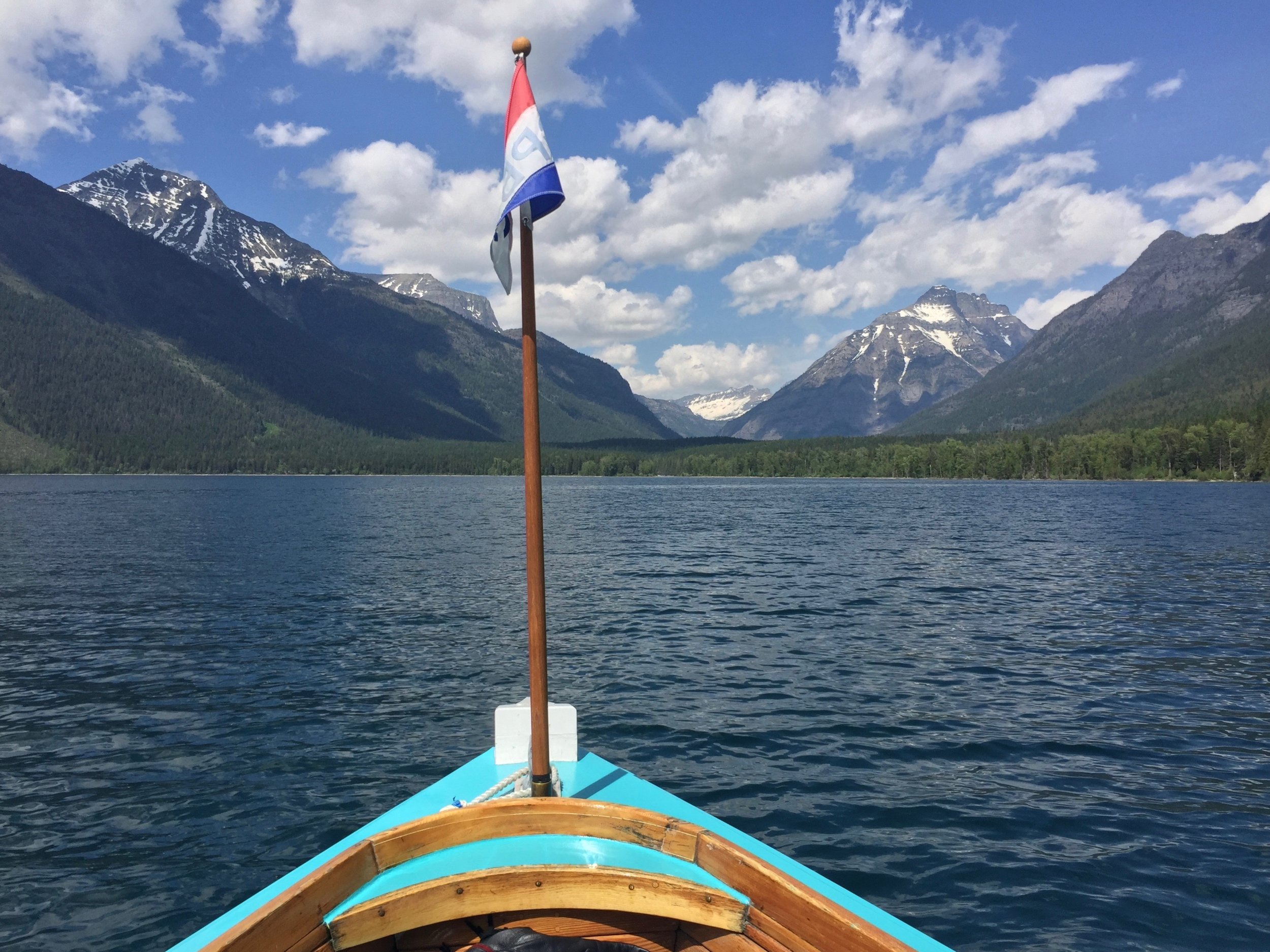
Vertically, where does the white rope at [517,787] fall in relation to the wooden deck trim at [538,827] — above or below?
below

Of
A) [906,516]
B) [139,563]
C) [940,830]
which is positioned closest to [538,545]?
[940,830]

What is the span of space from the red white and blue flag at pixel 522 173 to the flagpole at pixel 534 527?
286 mm

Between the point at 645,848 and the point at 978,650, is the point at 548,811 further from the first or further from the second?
the point at 978,650

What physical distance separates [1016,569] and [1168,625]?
18.3m

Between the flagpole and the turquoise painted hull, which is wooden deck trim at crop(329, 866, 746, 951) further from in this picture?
the flagpole

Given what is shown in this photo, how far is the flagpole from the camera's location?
10297 millimetres

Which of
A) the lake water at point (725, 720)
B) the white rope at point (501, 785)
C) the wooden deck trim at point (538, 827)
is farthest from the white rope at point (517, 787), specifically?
the lake water at point (725, 720)

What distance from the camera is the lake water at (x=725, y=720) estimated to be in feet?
42.0

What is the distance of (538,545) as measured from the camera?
10.1 meters

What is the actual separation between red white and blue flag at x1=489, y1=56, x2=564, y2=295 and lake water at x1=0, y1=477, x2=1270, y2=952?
1177cm

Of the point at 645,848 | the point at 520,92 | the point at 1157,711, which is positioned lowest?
the point at 1157,711

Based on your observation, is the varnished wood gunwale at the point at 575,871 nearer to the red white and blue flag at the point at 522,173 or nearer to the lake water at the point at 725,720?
the lake water at the point at 725,720

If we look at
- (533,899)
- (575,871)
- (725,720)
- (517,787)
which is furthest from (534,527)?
(725,720)

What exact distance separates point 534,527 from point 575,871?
14.4ft
